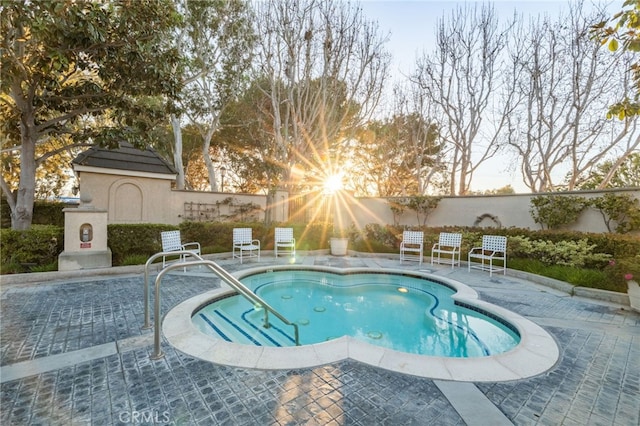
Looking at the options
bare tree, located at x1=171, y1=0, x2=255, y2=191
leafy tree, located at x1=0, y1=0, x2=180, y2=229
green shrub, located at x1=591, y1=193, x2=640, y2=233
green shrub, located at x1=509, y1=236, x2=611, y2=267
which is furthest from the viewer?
bare tree, located at x1=171, y1=0, x2=255, y2=191

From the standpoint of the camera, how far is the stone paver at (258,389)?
221cm

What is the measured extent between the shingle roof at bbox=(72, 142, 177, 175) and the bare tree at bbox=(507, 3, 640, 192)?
1656cm

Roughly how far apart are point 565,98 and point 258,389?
16.1 meters

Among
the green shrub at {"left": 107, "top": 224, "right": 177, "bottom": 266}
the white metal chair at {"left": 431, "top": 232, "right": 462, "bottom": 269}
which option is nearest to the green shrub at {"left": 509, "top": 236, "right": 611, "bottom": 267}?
the white metal chair at {"left": 431, "top": 232, "right": 462, "bottom": 269}

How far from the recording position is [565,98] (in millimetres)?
12211

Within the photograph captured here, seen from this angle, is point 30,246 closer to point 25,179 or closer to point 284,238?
point 25,179

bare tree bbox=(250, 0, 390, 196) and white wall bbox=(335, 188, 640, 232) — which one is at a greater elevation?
bare tree bbox=(250, 0, 390, 196)

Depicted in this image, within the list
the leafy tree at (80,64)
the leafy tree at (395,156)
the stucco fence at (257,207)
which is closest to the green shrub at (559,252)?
the stucco fence at (257,207)

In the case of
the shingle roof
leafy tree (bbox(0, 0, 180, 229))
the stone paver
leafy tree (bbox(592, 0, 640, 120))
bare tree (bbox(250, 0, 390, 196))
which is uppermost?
bare tree (bbox(250, 0, 390, 196))

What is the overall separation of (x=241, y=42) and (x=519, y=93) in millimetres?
13449

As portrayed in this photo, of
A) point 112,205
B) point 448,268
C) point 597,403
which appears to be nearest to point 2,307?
point 597,403

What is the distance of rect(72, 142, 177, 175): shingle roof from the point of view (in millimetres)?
11711

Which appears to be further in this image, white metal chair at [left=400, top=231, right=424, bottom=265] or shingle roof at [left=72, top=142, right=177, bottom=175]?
shingle roof at [left=72, top=142, right=177, bottom=175]

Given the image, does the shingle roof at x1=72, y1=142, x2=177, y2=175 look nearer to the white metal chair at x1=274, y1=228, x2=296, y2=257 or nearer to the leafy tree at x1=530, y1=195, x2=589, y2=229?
the white metal chair at x1=274, y1=228, x2=296, y2=257
